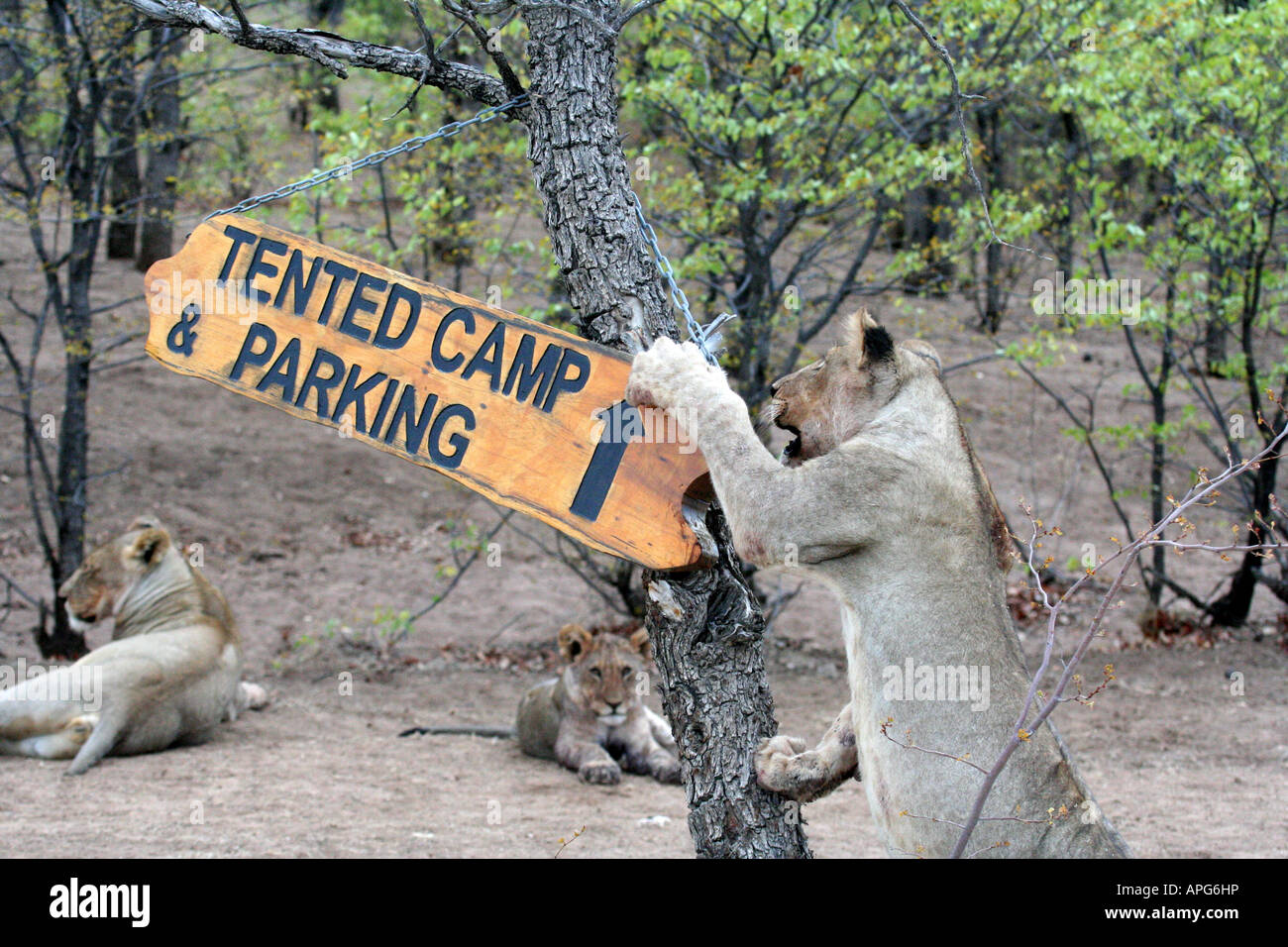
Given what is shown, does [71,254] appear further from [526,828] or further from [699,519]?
[699,519]

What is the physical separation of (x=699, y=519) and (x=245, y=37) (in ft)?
6.18

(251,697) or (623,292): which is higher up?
(623,292)

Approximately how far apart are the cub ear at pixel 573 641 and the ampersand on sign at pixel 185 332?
4.91 m

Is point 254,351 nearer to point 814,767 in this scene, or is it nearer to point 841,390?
point 841,390

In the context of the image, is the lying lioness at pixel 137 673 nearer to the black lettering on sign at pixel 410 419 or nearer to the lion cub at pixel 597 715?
the lion cub at pixel 597 715

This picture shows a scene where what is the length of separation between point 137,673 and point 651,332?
5.60m

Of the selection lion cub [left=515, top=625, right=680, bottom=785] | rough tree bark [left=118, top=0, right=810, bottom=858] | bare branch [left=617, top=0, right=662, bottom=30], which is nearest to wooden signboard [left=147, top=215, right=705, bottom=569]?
rough tree bark [left=118, top=0, right=810, bottom=858]

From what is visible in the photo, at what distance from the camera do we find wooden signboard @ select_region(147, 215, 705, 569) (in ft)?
10.5

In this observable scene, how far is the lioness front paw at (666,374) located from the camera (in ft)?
10.5

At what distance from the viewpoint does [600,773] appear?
304 inches

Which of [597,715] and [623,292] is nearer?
[623,292]

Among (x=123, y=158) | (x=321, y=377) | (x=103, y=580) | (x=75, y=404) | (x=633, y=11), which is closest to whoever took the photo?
(x=321, y=377)

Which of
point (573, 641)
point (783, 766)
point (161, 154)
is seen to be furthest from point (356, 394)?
point (161, 154)

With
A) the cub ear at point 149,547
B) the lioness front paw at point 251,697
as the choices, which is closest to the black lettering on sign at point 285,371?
the lioness front paw at point 251,697
